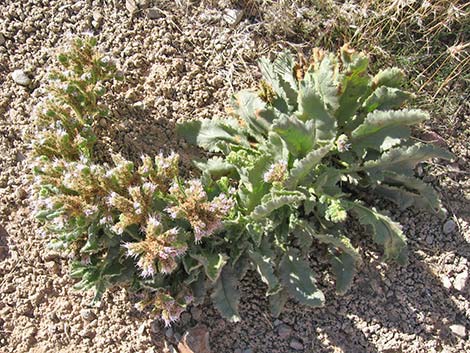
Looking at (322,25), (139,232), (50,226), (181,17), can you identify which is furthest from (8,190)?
(322,25)

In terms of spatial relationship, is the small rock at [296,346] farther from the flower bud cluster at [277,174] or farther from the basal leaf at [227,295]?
the flower bud cluster at [277,174]

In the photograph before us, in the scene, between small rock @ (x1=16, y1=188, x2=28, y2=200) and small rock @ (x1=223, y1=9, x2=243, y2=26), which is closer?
small rock @ (x1=16, y1=188, x2=28, y2=200)

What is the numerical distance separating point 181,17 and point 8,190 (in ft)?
5.50

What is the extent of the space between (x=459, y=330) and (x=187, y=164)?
196 centimetres

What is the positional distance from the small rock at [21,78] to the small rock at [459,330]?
10.4ft

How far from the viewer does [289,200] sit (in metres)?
3.02

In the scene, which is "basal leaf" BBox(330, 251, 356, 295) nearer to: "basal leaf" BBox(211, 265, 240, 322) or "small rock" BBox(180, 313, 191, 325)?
"basal leaf" BBox(211, 265, 240, 322)

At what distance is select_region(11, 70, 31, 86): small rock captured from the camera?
3.97 m

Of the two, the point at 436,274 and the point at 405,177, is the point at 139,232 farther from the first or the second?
the point at 436,274

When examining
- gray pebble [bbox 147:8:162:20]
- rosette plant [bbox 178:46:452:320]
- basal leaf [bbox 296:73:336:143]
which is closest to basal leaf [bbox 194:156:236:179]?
rosette plant [bbox 178:46:452:320]

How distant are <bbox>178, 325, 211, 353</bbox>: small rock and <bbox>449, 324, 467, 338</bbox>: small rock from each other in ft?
4.85

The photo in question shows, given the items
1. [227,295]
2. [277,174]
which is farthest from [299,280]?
[277,174]

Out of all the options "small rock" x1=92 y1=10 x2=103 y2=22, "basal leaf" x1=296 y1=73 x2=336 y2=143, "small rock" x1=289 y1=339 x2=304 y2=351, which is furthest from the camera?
"small rock" x1=92 y1=10 x2=103 y2=22

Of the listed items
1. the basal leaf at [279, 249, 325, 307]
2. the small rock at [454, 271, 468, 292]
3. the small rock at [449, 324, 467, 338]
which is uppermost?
the small rock at [454, 271, 468, 292]
